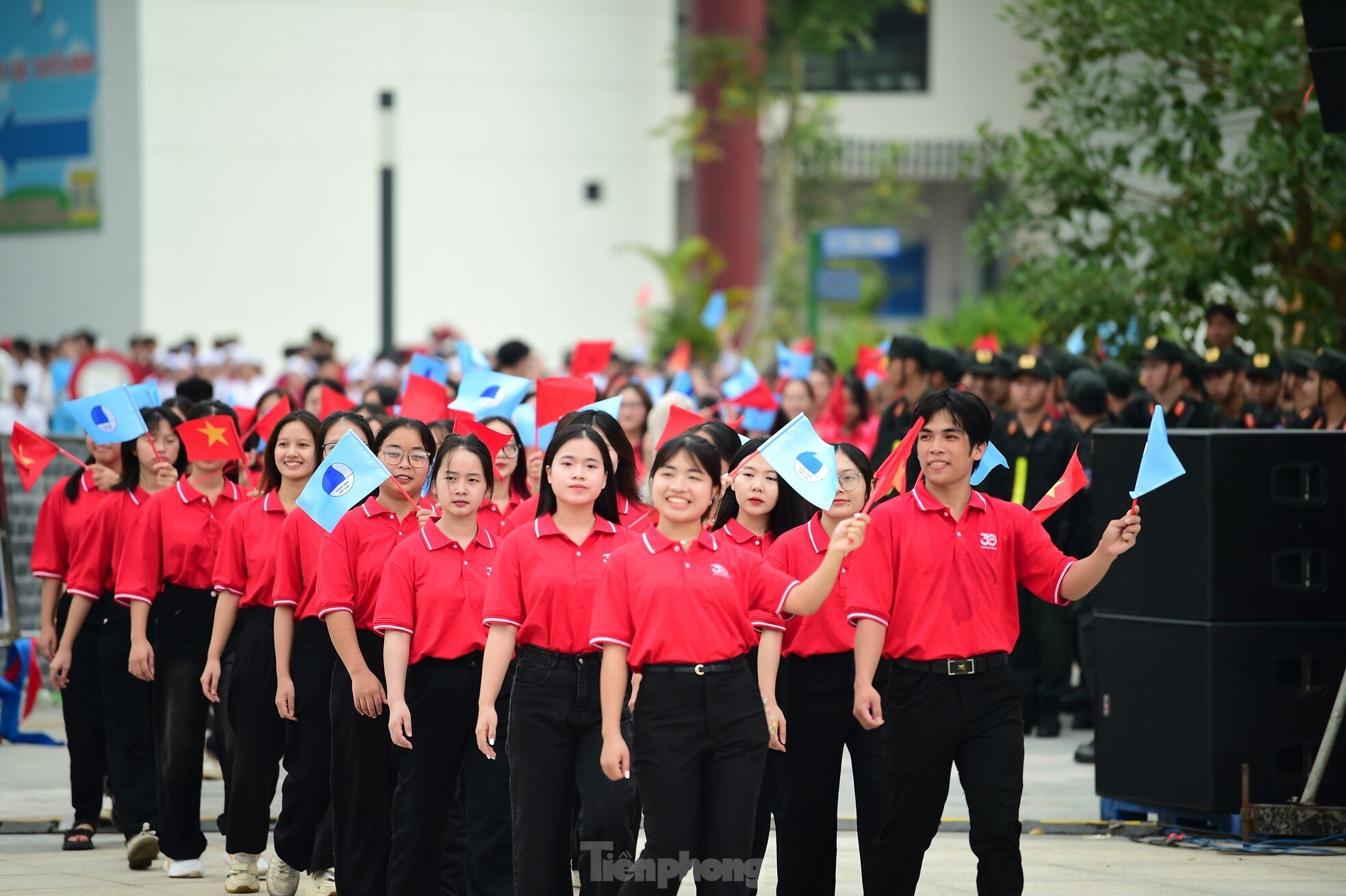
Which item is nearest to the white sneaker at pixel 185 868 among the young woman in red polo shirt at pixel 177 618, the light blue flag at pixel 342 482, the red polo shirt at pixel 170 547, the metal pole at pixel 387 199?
the young woman in red polo shirt at pixel 177 618

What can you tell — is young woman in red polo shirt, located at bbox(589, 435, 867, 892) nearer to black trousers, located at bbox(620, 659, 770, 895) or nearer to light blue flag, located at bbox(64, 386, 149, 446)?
black trousers, located at bbox(620, 659, 770, 895)

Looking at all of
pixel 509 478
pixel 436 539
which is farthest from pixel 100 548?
pixel 436 539

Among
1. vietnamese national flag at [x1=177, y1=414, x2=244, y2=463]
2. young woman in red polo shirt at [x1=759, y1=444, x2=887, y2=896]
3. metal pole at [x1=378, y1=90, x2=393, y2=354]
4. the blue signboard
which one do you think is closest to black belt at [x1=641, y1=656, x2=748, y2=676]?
young woman in red polo shirt at [x1=759, y1=444, x2=887, y2=896]

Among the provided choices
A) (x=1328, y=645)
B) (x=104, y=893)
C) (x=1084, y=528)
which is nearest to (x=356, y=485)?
(x=104, y=893)

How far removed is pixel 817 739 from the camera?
7059mm

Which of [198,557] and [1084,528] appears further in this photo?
[1084,528]

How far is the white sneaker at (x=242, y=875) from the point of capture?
7.96m

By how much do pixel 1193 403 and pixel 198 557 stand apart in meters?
6.15

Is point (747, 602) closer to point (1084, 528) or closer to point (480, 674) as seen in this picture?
point (480, 674)

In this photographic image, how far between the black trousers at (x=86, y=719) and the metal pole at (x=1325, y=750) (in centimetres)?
557

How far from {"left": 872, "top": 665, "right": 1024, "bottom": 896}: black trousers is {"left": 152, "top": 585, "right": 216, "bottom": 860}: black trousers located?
324 cm

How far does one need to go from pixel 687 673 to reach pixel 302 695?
229cm

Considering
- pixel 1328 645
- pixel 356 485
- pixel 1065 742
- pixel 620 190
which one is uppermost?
pixel 620 190

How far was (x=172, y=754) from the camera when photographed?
27.2 feet
